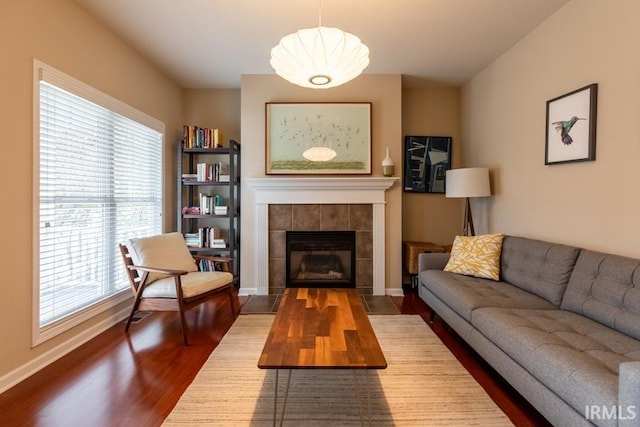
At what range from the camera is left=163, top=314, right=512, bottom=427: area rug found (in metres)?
1.70

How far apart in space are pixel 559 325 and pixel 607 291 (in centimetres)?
35

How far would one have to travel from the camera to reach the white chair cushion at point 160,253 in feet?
9.59

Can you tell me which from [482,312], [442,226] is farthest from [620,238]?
[442,226]

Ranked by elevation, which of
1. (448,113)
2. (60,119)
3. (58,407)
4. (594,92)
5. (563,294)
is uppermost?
(448,113)

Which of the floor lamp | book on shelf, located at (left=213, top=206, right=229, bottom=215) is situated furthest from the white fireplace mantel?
the floor lamp

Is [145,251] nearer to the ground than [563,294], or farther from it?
farther from it

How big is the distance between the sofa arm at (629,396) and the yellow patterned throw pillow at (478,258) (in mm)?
1714

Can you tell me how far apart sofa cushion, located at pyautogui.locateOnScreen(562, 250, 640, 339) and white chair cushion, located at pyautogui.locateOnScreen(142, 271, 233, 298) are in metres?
2.73

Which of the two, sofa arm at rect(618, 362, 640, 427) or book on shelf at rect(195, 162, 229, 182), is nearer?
sofa arm at rect(618, 362, 640, 427)

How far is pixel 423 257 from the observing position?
3211mm

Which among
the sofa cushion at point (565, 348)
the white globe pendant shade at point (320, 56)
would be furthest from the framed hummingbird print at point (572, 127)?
the white globe pendant shade at point (320, 56)

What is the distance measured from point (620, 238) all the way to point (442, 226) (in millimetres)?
2359

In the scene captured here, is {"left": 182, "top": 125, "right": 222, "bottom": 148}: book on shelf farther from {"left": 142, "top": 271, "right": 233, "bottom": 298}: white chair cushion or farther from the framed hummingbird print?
the framed hummingbird print

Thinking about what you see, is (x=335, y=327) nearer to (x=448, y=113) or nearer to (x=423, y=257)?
(x=423, y=257)
